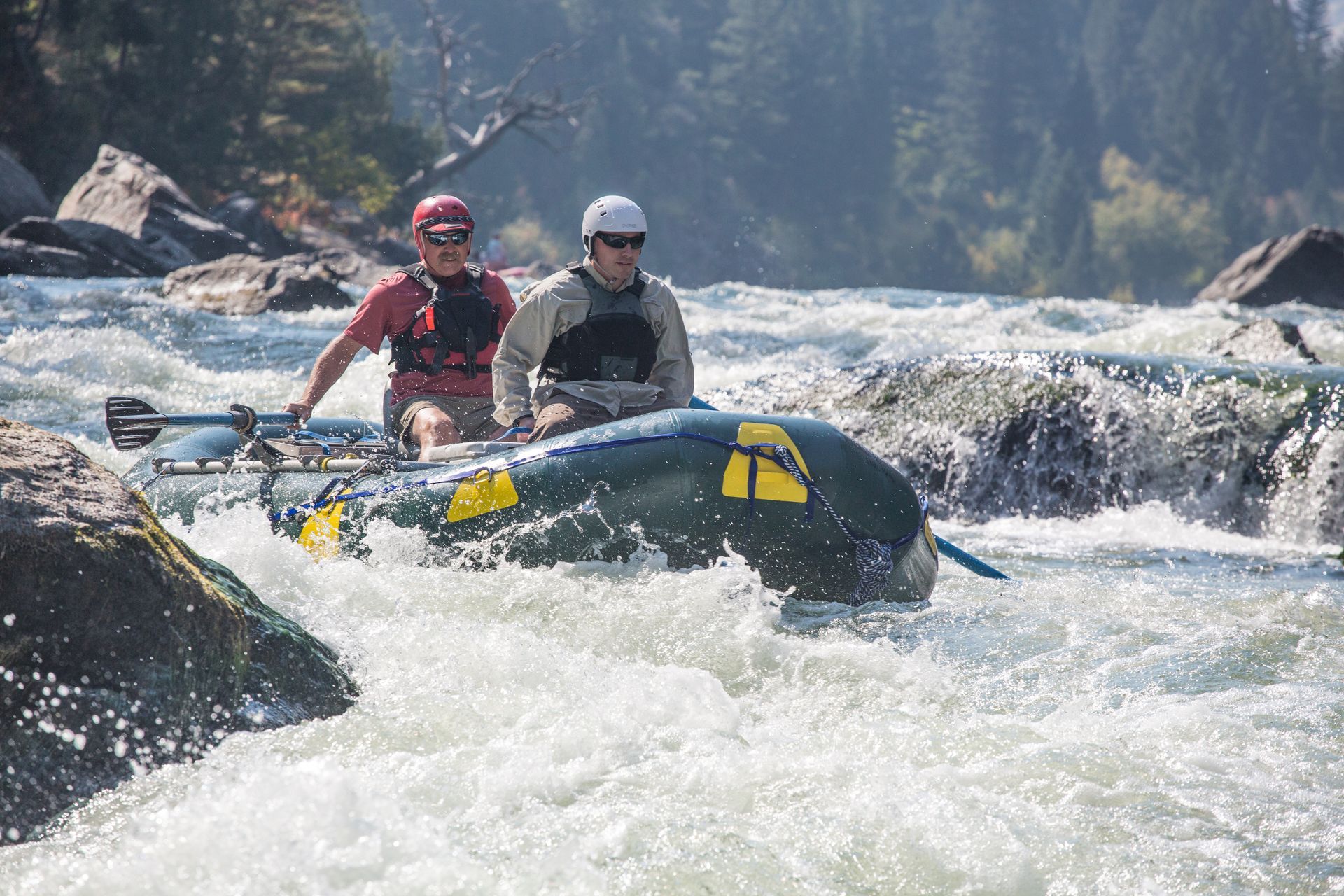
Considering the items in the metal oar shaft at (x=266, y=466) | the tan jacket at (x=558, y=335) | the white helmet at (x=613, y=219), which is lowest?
the metal oar shaft at (x=266, y=466)

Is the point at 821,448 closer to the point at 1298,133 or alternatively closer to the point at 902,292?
the point at 902,292

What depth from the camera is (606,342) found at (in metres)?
4.80

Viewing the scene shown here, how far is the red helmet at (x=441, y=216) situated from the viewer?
5328 millimetres

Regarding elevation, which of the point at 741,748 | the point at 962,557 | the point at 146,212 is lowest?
the point at 741,748

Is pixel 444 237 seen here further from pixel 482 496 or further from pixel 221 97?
pixel 221 97

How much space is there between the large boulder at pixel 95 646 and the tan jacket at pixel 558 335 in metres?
1.88

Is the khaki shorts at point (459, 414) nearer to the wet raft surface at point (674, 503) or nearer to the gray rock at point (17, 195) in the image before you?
the wet raft surface at point (674, 503)

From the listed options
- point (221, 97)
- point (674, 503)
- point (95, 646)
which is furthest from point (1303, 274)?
point (95, 646)

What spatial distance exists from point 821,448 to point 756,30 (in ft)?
199

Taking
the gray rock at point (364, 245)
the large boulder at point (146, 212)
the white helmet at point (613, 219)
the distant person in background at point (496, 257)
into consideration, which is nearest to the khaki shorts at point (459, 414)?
the white helmet at point (613, 219)

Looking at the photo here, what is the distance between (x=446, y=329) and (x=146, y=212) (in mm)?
14598

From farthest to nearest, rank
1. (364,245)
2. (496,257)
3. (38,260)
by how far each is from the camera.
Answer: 1. (364,245)
2. (496,257)
3. (38,260)

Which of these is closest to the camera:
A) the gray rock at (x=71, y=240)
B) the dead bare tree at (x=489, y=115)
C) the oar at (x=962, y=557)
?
the oar at (x=962, y=557)

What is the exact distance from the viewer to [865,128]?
62.3 m
